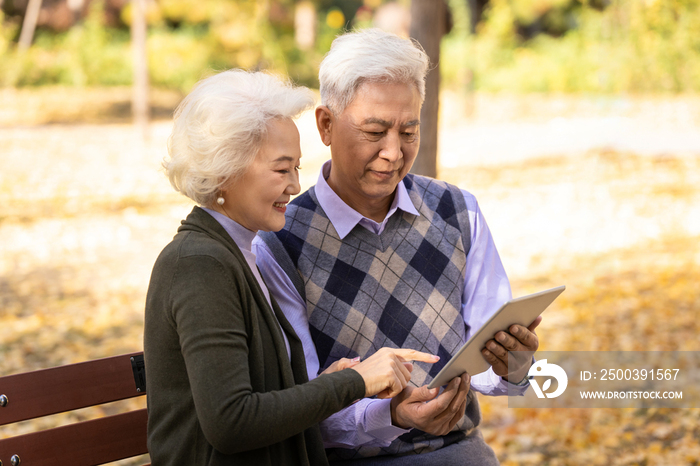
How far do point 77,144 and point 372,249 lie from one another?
14.9m

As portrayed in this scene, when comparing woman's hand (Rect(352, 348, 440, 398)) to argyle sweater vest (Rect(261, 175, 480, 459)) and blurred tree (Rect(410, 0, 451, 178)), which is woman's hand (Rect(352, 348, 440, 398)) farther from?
blurred tree (Rect(410, 0, 451, 178))

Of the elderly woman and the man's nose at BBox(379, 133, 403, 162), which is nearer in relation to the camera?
the elderly woman

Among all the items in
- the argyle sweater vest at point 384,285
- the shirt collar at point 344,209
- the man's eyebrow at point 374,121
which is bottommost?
the argyle sweater vest at point 384,285

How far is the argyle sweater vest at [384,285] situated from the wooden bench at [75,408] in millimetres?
625

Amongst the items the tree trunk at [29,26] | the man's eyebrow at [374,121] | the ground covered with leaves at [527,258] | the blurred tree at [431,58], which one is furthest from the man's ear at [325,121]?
the tree trunk at [29,26]

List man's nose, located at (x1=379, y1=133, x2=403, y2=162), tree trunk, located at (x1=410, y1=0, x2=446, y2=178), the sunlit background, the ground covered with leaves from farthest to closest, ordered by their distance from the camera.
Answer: the sunlit background
tree trunk, located at (x1=410, y1=0, x2=446, y2=178)
the ground covered with leaves
man's nose, located at (x1=379, y1=133, x2=403, y2=162)

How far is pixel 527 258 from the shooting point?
26.0ft

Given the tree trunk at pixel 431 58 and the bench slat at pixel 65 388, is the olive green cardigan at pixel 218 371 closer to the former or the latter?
the bench slat at pixel 65 388

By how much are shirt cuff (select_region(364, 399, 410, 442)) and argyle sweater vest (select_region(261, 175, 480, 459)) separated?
132mm

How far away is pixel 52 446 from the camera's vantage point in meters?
2.09

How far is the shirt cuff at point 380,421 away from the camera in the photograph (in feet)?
6.66

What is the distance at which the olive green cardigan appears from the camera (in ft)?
4.98

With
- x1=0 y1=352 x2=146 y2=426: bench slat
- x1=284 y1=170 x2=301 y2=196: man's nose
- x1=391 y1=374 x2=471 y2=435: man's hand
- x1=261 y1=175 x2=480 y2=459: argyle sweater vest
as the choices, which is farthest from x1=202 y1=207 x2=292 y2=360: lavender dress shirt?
x1=0 y1=352 x2=146 y2=426: bench slat

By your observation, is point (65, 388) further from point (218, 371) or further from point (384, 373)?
point (384, 373)
